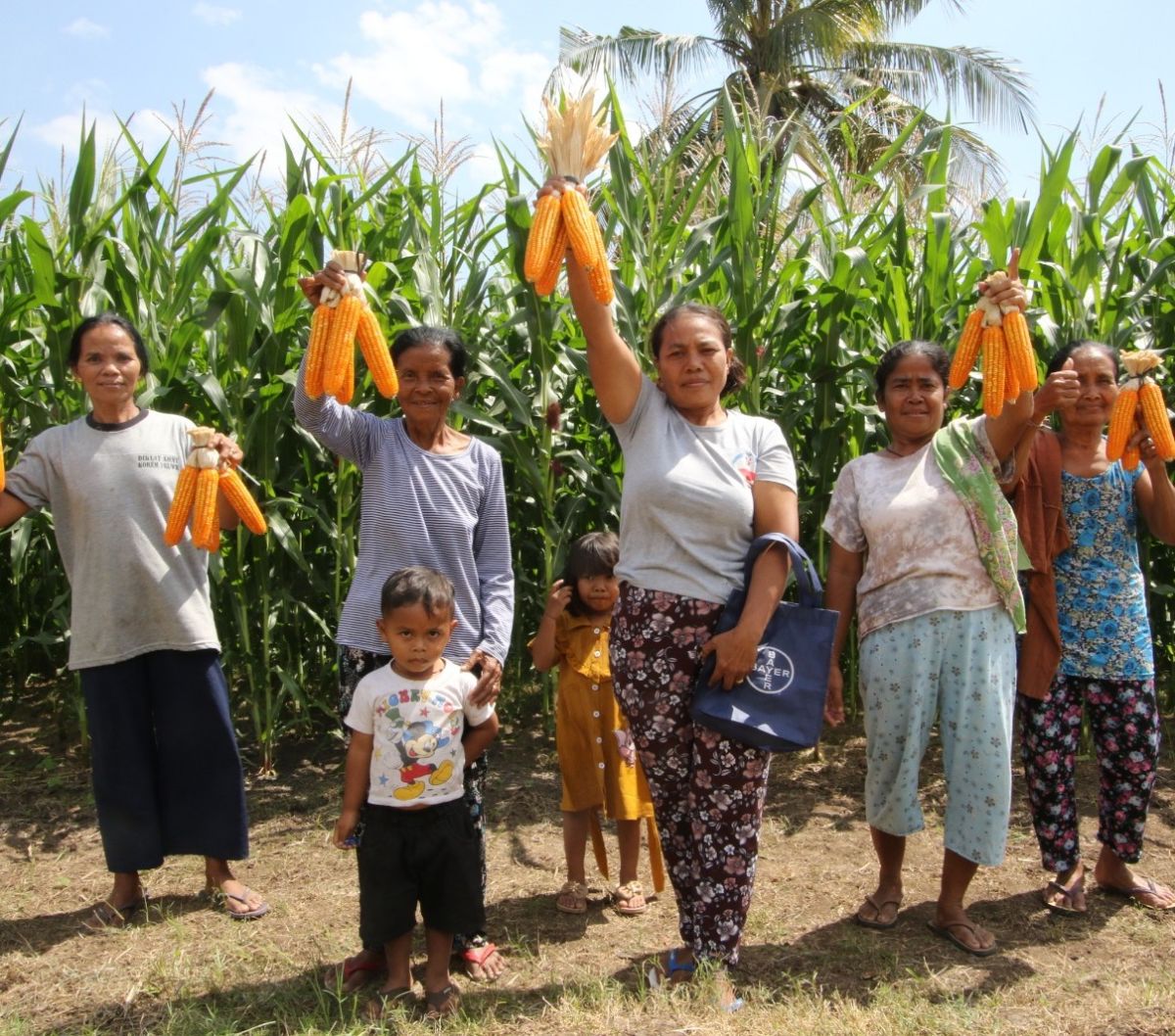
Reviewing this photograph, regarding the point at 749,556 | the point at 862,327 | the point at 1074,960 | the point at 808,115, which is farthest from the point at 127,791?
the point at 808,115

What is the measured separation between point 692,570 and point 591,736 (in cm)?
107

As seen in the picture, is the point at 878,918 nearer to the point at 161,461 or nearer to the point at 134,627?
the point at 134,627

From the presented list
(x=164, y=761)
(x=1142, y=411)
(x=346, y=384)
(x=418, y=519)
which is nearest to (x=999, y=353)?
(x=1142, y=411)

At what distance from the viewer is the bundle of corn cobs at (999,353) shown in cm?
325

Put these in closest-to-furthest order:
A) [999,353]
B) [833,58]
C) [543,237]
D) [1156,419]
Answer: [543,237]
[999,353]
[1156,419]
[833,58]

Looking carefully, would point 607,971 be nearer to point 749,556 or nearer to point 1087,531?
point 749,556

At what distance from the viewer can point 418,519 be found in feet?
10.6

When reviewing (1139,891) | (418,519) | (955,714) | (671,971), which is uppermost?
(418,519)

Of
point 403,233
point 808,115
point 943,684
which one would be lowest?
point 943,684

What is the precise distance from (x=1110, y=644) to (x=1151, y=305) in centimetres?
244

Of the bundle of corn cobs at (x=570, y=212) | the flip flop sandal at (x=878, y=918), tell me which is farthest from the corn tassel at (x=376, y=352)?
the flip flop sandal at (x=878, y=918)

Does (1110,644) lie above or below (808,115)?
below

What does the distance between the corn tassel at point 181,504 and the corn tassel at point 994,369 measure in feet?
7.96

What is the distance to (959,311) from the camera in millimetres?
5184
